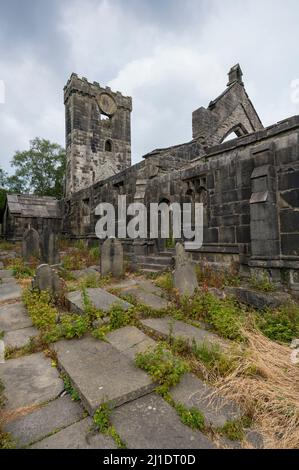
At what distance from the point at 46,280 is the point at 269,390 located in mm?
4518

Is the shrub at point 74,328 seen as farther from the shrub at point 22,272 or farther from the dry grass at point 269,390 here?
the shrub at point 22,272

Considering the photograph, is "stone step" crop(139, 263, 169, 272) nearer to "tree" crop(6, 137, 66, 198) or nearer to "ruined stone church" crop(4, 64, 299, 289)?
"ruined stone church" crop(4, 64, 299, 289)

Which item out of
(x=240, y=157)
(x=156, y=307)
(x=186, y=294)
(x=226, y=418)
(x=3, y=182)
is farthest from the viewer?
(x=3, y=182)

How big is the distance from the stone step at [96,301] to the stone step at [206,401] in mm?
2025

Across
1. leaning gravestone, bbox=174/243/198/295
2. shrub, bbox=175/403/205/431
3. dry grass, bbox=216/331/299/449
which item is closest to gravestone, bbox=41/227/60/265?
leaning gravestone, bbox=174/243/198/295

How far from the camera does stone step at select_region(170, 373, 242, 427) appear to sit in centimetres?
205

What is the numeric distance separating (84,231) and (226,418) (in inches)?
523

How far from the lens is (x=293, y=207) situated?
487 cm

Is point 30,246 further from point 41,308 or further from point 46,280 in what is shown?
point 41,308

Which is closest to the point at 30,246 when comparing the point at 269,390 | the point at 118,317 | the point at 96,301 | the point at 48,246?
the point at 48,246

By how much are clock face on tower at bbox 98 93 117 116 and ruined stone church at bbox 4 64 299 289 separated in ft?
45.5
